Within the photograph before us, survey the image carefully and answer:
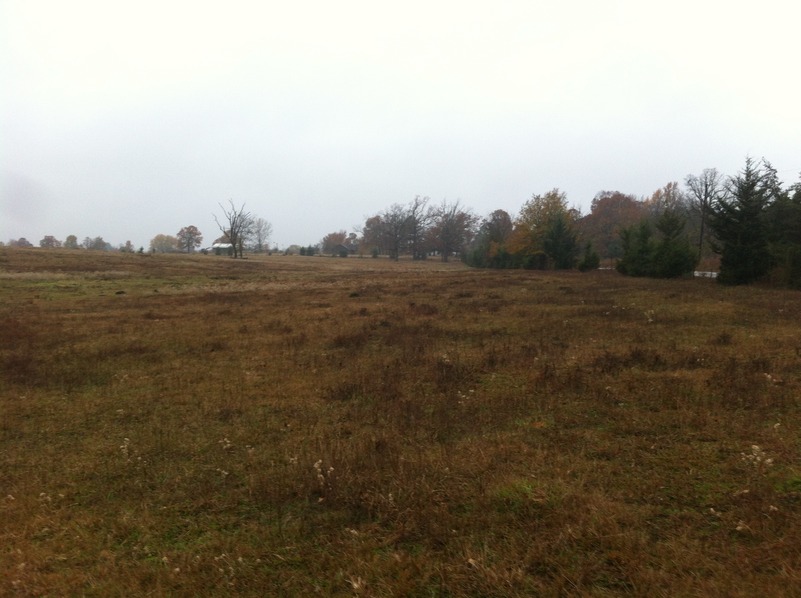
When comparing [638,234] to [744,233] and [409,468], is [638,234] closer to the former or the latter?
[744,233]

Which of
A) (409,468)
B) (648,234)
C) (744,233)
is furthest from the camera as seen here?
(648,234)

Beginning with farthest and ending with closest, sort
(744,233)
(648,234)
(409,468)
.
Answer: (648,234)
(744,233)
(409,468)

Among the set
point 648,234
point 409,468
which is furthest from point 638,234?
point 409,468

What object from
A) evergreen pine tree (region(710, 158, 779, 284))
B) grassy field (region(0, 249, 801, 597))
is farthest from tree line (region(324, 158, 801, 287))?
grassy field (region(0, 249, 801, 597))

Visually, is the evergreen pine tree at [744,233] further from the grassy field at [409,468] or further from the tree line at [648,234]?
the grassy field at [409,468]

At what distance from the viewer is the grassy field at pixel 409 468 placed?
3.47 m

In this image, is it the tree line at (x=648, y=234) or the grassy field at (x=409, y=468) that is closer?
the grassy field at (x=409, y=468)

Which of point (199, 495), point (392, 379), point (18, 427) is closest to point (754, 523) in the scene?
point (199, 495)

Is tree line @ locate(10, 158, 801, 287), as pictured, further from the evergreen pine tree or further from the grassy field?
the grassy field

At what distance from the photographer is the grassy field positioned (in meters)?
3.47

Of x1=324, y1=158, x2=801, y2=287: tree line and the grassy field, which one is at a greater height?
x1=324, y1=158, x2=801, y2=287: tree line

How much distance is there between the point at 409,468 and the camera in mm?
4988

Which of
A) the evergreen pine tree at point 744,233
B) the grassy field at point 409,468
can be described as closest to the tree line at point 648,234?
the evergreen pine tree at point 744,233

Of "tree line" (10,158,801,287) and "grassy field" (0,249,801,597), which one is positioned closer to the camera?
"grassy field" (0,249,801,597)
